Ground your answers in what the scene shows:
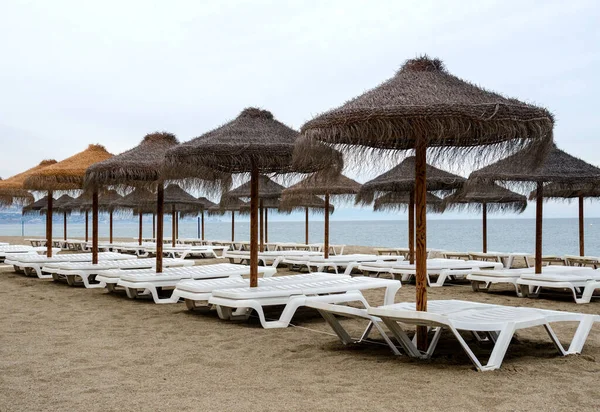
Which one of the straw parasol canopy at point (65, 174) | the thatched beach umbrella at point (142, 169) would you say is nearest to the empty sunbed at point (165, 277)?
the thatched beach umbrella at point (142, 169)

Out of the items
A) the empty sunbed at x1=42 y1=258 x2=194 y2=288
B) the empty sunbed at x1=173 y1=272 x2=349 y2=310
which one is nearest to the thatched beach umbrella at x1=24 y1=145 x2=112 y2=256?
the empty sunbed at x1=42 y1=258 x2=194 y2=288

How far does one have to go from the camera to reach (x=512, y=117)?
407cm

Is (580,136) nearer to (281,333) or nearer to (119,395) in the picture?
(281,333)

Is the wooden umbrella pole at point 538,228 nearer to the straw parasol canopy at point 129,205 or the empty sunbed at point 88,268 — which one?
the empty sunbed at point 88,268

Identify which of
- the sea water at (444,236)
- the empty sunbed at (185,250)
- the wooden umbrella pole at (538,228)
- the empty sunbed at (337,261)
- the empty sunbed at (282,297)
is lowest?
the sea water at (444,236)

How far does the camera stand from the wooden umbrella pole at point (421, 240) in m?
4.49

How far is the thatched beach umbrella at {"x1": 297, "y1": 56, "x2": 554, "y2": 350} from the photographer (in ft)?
13.2

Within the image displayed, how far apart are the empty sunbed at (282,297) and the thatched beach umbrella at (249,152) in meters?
0.44

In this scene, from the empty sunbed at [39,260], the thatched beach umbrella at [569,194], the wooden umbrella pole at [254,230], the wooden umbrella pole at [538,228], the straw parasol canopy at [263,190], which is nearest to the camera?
the wooden umbrella pole at [254,230]

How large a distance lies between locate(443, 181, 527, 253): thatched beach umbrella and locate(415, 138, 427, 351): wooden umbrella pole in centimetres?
617

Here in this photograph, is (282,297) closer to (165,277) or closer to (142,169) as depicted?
(165,277)

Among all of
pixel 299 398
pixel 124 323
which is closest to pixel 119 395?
pixel 299 398

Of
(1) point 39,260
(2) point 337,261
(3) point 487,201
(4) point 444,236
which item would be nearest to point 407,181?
(2) point 337,261

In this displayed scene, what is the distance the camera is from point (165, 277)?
773cm
